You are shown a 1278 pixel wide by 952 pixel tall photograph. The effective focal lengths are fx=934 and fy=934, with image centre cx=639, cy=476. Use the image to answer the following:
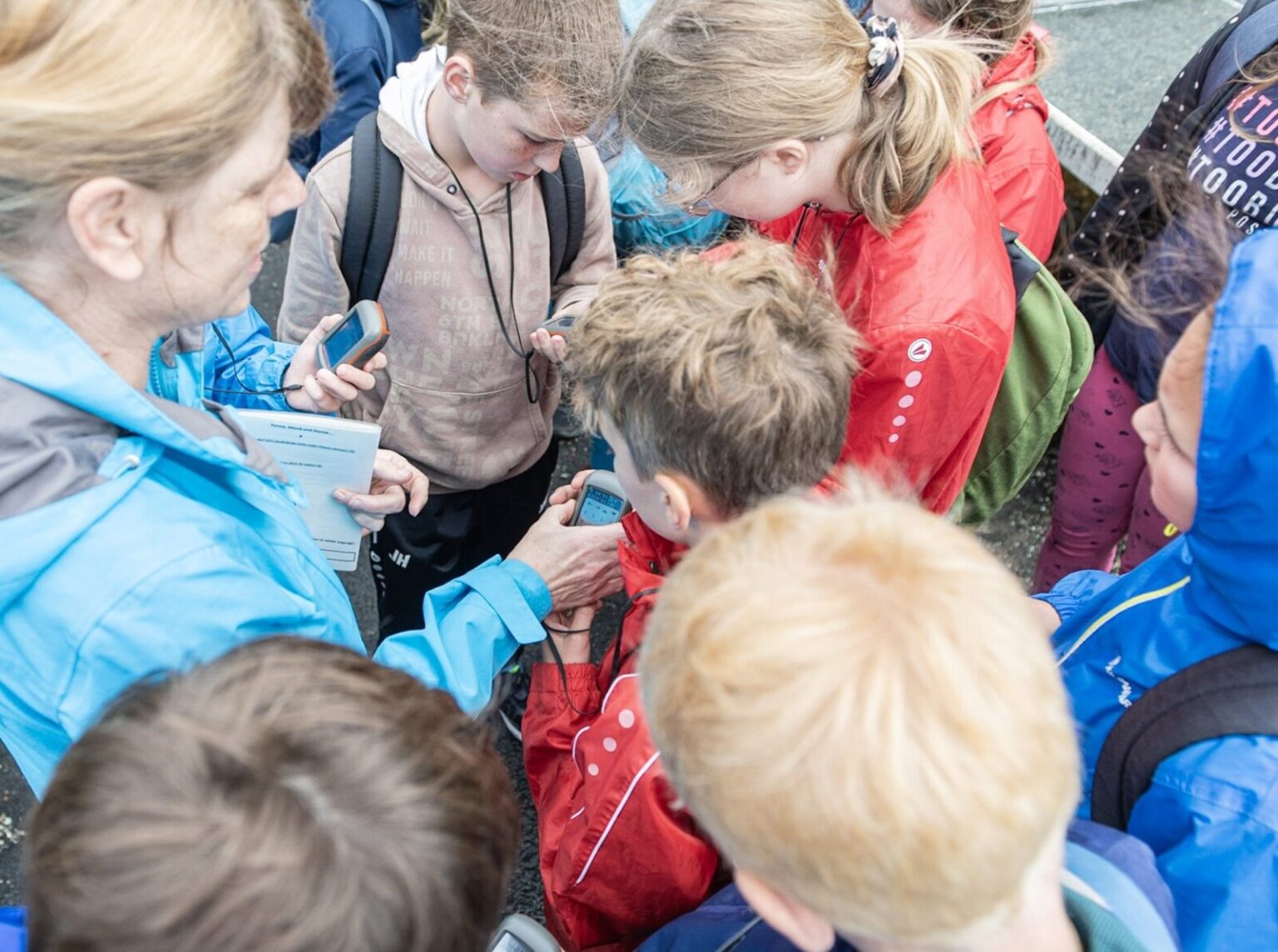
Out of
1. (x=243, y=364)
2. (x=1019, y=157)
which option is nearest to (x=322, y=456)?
(x=243, y=364)

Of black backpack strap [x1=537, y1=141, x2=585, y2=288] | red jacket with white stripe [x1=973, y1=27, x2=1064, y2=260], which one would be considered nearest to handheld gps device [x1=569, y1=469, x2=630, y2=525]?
black backpack strap [x1=537, y1=141, x2=585, y2=288]

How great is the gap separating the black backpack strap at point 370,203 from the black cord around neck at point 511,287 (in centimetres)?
11

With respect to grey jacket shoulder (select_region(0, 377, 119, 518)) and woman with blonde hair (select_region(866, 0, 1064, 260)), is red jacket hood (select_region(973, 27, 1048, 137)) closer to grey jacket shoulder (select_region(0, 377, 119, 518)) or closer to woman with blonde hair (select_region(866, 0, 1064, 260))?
woman with blonde hair (select_region(866, 0, 1064, 260))

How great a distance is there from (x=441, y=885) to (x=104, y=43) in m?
0.90

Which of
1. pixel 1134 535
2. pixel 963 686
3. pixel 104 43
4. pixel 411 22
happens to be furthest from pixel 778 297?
pixel 411 22

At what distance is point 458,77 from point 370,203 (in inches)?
12.5

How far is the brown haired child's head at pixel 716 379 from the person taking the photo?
141 centimetres

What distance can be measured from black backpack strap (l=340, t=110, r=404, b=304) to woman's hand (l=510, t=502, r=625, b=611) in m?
0.73

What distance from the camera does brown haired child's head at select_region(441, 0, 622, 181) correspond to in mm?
1804

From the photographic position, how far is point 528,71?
1.82 metres

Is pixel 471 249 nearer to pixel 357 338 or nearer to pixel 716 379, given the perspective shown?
pixel 357 338

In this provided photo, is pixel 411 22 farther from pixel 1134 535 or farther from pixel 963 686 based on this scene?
pixel 963 686

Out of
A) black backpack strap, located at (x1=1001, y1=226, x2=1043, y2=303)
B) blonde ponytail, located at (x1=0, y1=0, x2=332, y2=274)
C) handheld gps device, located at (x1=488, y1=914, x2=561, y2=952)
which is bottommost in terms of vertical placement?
handheld gps device, located at (x1=488, y1=914, x2=561, y2=952)

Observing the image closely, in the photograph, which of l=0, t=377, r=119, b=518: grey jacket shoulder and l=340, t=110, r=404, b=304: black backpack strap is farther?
l=340, t=110, r=404, b=304: black backpack strap
